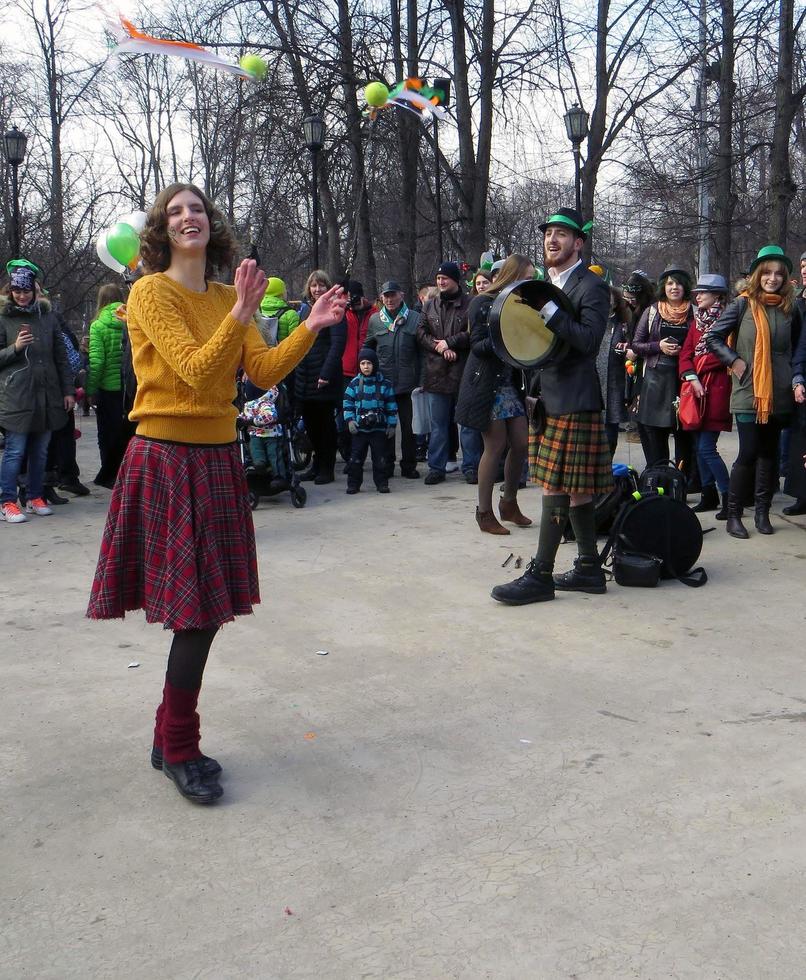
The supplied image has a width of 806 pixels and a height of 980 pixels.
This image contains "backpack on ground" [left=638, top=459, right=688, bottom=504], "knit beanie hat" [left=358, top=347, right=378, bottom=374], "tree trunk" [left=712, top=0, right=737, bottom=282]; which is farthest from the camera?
"tree trunk" [left=712, top=0, right=737, bottom=282]

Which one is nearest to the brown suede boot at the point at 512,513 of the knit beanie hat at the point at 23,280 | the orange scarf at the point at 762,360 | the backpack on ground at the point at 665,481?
the backpack on ground at the point at 665,481

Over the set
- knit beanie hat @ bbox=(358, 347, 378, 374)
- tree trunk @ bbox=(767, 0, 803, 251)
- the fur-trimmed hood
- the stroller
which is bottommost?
the stroller

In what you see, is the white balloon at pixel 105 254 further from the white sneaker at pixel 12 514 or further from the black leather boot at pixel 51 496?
the black leather boot at pixel 51 496

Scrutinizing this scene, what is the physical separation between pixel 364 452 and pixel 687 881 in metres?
6.61

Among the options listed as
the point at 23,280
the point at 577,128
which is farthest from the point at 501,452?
the point at 577,128

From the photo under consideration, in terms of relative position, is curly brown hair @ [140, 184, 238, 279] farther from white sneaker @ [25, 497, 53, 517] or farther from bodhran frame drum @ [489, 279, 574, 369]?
white sneaker @ [25, 497, 53, 517]

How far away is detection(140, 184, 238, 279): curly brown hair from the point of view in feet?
10.4

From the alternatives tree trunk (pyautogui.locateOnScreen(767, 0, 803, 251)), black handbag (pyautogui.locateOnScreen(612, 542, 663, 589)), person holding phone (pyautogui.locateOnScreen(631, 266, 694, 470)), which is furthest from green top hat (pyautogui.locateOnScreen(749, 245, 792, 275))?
tree trunk (pyautogui.locateOnScreen(767, 0, 803, 251))

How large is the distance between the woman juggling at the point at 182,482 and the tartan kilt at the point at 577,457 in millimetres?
2244

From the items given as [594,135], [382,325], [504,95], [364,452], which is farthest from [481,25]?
[364,452]

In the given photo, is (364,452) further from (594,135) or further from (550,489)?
(594,135)

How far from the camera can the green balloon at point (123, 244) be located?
4.83 m

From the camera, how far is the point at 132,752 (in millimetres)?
3549

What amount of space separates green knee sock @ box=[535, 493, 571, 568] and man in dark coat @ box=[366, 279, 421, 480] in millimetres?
4237
